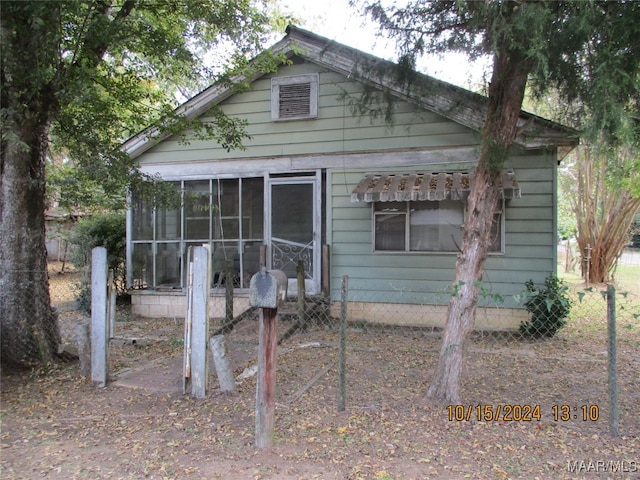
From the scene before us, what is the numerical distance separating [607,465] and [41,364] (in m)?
5.75

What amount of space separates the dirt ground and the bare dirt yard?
1 centimetres

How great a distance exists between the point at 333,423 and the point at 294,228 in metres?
5.21

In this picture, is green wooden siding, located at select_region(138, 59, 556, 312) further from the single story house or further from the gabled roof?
the gabled roof

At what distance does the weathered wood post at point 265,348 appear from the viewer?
3189mm

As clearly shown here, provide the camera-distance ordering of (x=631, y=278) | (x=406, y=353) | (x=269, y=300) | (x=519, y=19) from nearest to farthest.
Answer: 1. (x=269, y=300)
2. (x=519, y=19)
3. (x=406, y=353)
4. (x=631, y=278)

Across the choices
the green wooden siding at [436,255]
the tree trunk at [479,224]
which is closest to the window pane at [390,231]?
the green wooden siding at [436,255]

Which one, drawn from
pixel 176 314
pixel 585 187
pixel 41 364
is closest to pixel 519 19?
pixel 41 364

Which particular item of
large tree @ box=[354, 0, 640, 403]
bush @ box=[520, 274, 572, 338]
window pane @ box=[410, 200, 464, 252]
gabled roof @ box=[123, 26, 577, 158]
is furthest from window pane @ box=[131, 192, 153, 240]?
bush @ box=[520, 274, 572, 338]

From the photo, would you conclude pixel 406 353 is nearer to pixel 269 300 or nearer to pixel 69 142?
pixel 269 300

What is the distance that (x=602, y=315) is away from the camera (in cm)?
940

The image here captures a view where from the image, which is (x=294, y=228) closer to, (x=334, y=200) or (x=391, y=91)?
(x=334, y=200)

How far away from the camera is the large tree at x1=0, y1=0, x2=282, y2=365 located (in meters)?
4.73

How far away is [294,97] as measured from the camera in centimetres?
838

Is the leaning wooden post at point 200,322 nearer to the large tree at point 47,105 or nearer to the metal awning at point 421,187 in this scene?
the large tree at point 47,105
